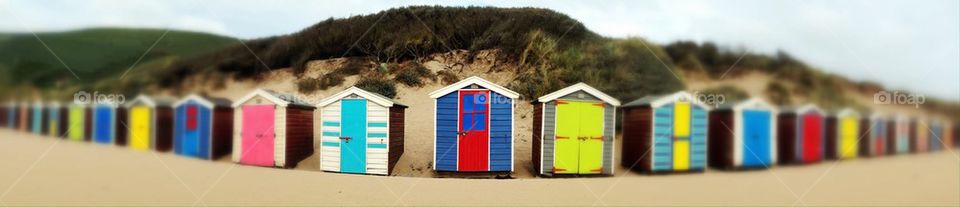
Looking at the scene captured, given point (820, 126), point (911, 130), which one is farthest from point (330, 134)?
point (911, 130)

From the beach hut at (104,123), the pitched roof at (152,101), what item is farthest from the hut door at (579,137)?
the beach hut at (104,123)

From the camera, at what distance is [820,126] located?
11.2 ft

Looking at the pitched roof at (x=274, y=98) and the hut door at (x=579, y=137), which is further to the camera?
the hut door at (x=579, y=137)

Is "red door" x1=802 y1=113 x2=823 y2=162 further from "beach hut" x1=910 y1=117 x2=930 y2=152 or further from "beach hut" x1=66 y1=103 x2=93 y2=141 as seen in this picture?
"beach hut" x1=66 y1=103 x2=93 y2=141

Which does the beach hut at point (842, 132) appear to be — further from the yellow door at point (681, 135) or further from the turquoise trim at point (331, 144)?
the turquoise trim at point (331, 144)

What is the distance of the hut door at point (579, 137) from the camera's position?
523cm

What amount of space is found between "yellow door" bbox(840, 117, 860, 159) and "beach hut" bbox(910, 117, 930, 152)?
553 millimetres

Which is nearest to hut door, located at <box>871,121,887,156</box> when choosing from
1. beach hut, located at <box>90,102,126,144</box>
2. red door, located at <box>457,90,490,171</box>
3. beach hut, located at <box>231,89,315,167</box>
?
red door, located at <box>457,90,490,171</box>

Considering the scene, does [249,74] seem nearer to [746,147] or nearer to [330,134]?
[330,134]

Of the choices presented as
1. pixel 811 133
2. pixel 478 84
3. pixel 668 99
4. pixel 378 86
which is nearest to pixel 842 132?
pixel 811 133

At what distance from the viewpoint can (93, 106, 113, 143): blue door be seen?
4.00 metres

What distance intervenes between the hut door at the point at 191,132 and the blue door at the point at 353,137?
5.24 feet

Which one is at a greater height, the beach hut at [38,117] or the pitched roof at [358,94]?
the pitched roof at [358,94]

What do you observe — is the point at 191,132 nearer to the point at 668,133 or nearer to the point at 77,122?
the point at 77,122
